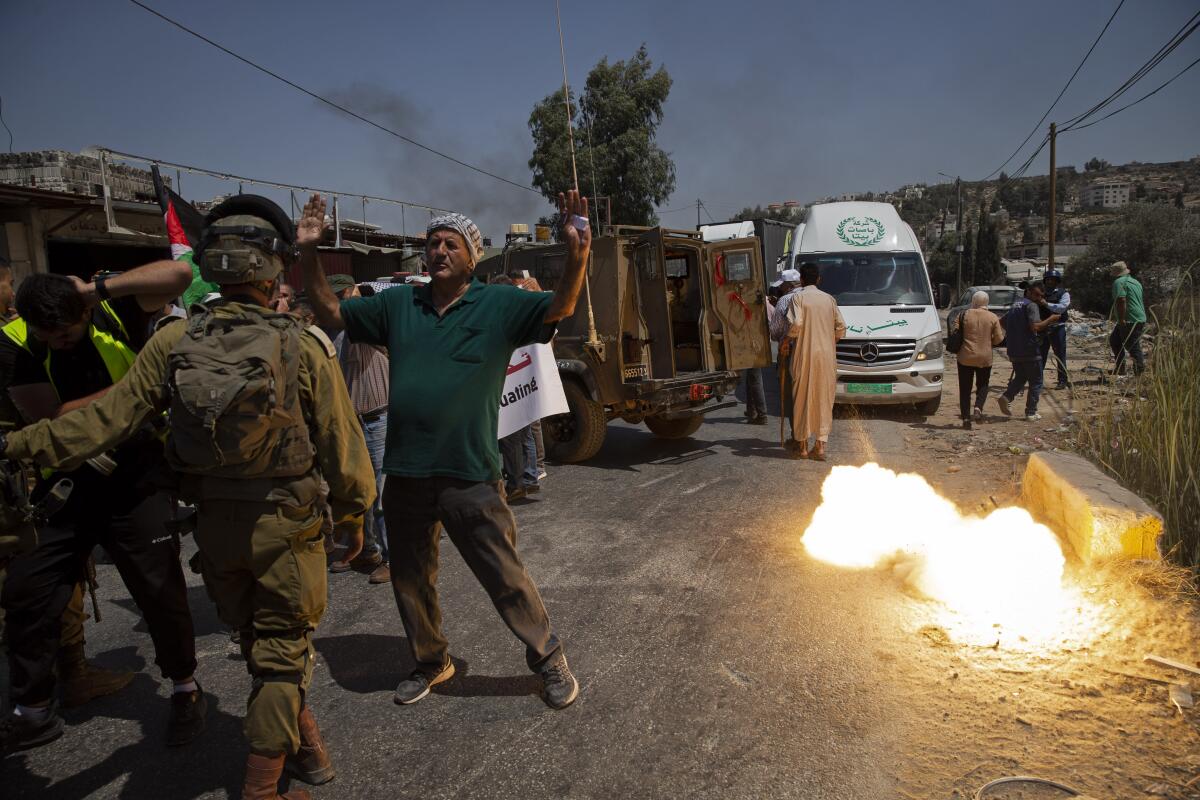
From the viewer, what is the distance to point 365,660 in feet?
11.5

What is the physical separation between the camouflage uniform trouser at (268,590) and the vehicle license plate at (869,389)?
28.1 feet

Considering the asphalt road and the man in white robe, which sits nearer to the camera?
the asphalt road

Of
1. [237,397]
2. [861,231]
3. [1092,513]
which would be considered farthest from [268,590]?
[861,231]

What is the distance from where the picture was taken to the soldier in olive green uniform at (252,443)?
2127mm

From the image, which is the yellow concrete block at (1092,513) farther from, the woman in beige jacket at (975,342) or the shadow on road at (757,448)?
the woman in beige jacket at (975,342)

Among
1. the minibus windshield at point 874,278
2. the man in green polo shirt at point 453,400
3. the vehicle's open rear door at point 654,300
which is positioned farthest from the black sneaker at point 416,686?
the minibus windshield at point 874,278

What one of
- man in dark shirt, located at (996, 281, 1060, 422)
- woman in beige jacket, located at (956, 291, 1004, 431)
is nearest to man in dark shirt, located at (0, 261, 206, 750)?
woman in beige jacket, located at (956, 291, 1004, 431)

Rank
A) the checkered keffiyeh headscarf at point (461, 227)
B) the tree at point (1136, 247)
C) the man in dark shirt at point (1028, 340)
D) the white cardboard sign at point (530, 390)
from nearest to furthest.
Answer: the checkered keffiyeh headscarf at point (461, 227), the white cardboard sign at point (530, 390), the man in dark shirt at point (1028, 340), the tree at point (1136, 247)

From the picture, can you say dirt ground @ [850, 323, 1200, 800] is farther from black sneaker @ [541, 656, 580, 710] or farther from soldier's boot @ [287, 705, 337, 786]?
soldier's boot @ [287, 705, 337, 786]

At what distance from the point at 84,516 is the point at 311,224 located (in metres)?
1.38

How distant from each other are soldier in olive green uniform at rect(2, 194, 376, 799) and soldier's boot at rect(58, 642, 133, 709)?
134 cm

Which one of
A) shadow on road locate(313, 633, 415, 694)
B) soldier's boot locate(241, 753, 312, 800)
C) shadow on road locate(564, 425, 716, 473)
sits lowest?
shadow on road locate(564, 425, 716, 473)

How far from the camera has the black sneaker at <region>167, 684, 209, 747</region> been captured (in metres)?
2.81

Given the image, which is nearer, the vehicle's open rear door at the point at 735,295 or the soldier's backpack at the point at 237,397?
the soldier's backpack at the point at 237,397
